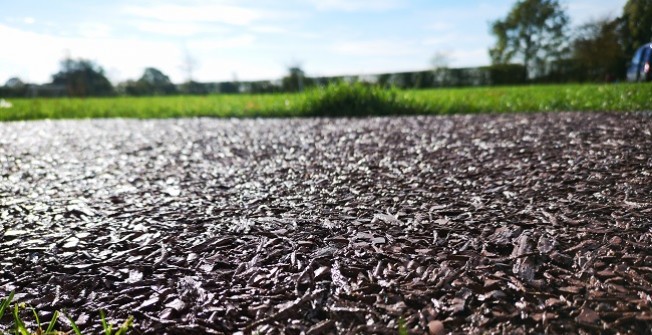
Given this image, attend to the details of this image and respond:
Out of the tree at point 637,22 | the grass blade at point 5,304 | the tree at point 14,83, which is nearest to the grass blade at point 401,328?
the grass blade at point 5,304

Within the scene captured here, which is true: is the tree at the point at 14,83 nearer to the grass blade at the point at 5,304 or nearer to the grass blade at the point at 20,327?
the grass blade at the point at 5,304

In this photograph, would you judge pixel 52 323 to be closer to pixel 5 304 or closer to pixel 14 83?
pixel 5 304

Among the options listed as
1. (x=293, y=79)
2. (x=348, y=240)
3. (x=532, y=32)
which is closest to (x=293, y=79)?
(x=293, y=79)

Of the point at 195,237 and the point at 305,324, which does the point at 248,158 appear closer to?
the point at 195,237

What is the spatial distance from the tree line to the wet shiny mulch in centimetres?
336

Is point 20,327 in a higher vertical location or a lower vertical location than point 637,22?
lower

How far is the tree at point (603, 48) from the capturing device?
251 inches

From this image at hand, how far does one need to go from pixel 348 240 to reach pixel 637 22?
6.06 meters

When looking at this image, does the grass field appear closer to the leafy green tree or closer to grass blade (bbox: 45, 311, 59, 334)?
grass blade (bbox: 45, 311, 59, 334)

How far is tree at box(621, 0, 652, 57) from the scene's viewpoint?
5.71 meters

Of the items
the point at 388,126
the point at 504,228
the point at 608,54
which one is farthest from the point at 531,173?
the point at 608,54

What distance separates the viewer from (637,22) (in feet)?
19.4

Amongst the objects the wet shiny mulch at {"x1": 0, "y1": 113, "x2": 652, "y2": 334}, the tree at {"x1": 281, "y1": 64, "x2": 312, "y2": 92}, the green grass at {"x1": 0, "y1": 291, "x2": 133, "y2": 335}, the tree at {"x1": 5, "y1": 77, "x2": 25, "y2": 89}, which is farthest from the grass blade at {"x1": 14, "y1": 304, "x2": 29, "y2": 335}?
the tree at {"x1": 5, "y1": 77, "x2": 25, "y2": 89}

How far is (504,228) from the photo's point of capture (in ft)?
6.30
